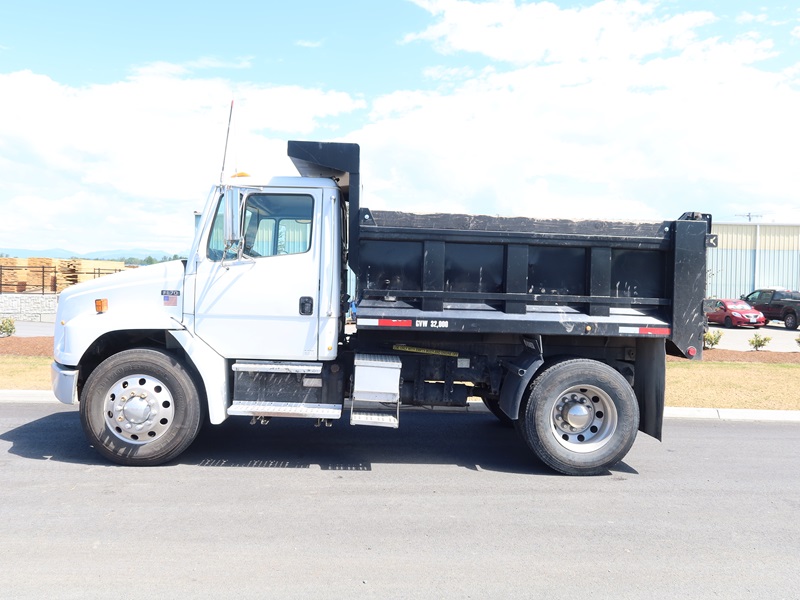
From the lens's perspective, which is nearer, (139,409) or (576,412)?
(139,409)

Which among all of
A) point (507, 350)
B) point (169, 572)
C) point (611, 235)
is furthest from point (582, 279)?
point (169, 572)

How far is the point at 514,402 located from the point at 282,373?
2238 mm

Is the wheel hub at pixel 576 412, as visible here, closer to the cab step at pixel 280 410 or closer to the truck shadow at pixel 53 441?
the cab step at pixel 280 410

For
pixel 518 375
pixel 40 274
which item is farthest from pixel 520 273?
pixel 40 274

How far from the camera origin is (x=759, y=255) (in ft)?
119

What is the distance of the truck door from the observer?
20.4 feet

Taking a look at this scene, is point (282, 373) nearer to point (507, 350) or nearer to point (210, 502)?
point (210, 502)

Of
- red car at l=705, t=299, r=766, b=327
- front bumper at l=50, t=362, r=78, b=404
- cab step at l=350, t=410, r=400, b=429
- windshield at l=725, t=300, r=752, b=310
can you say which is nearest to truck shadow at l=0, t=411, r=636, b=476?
cab step at l=350, t=410, r=400, b=429

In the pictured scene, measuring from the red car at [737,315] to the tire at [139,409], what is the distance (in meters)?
25.4

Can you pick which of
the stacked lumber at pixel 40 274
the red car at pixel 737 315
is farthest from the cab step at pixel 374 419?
the stacked lumber at pixel 40 274

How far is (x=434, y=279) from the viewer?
6184mm

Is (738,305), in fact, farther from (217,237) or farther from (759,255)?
(217,237)

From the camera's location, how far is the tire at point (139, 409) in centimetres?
605

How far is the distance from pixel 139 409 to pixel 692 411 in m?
7.38
